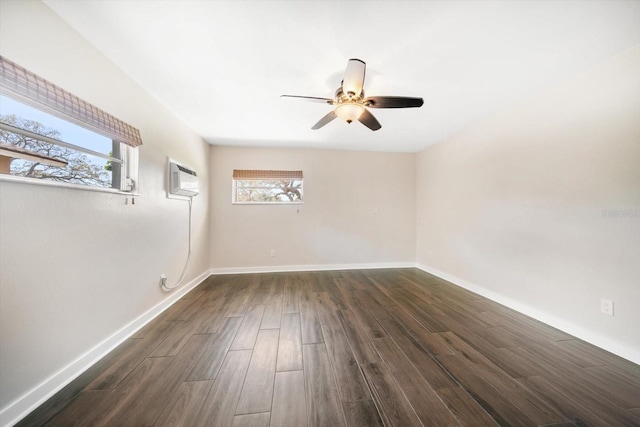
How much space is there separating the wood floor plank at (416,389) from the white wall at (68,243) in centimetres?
208

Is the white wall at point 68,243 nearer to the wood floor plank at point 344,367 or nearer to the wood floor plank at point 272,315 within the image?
the wood floor plank at point 272,315

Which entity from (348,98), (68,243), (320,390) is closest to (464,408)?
(320,390)

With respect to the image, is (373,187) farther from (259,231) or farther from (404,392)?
(404,392)

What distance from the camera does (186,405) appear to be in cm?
115

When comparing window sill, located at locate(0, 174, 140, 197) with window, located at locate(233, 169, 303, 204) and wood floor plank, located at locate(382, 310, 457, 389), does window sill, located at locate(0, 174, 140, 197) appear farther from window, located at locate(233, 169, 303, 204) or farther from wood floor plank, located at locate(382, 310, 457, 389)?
wood floor plank, located at locate(382, 310, 457, 389)

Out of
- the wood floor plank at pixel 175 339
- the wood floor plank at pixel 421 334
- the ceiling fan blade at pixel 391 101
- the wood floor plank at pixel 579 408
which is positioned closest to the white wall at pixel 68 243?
the wood floor plank at pixel 175 339

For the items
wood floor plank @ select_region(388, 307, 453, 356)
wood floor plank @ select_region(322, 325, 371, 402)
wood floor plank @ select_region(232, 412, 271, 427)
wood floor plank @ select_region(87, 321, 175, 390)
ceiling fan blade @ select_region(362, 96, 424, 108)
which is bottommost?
wood floor plank @ select_region(87, 321, 175, 390)

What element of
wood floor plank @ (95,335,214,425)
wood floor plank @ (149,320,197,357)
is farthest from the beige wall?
wood floor plank @ (95,335,214,425)

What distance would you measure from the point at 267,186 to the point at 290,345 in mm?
2797

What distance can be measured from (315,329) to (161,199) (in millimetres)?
2117

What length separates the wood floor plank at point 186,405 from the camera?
106 centimetres

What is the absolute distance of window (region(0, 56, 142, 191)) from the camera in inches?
40.1

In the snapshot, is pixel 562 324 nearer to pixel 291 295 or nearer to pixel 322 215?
pixel 291 295

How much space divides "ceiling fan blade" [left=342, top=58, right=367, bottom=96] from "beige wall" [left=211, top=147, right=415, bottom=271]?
233 centimetres
